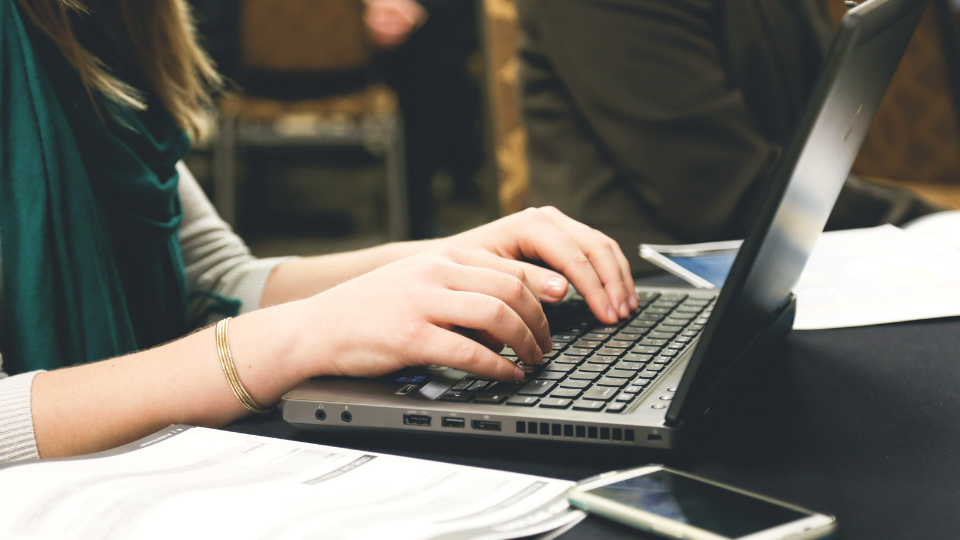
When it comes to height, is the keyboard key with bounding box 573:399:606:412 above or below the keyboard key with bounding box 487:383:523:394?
above

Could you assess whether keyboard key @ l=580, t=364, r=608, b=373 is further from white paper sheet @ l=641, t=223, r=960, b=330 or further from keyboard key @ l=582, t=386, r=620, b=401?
white paper sheet @ l=641, t=223, r=960, b=330

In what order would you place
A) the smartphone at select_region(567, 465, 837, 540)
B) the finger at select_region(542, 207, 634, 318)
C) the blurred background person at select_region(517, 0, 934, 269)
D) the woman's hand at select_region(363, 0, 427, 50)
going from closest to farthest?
1. the smartphone at select_region(567, 465, 837, 540)
2. the finger at select_region(542, 207, 634, 318)
3. the blurred background person at select_region(517, 0, 934, 269)
4. the woman's hand at select_region(363, 0, 427, 50)

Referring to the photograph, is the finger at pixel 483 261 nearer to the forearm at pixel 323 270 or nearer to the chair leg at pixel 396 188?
the forearm at pixel 323 270

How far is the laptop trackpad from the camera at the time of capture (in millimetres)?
443

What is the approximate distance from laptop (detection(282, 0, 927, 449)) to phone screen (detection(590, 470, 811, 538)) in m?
0.04

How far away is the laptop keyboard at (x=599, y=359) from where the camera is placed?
422 millimetres

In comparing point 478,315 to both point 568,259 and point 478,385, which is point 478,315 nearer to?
point 478,385

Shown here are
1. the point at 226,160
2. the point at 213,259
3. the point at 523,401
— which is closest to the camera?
the point at 523,401

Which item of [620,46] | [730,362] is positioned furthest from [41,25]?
[620,46]

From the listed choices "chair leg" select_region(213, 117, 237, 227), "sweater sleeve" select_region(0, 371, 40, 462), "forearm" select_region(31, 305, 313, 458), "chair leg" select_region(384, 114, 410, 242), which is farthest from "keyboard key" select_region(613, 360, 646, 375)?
"chair leg" select_region(213, 117, 237, 227)

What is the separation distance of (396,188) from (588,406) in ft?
8.83

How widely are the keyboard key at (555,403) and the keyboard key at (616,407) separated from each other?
2cm

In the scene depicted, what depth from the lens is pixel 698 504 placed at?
1.04 ft

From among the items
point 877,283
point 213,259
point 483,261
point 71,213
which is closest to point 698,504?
point 483,261
